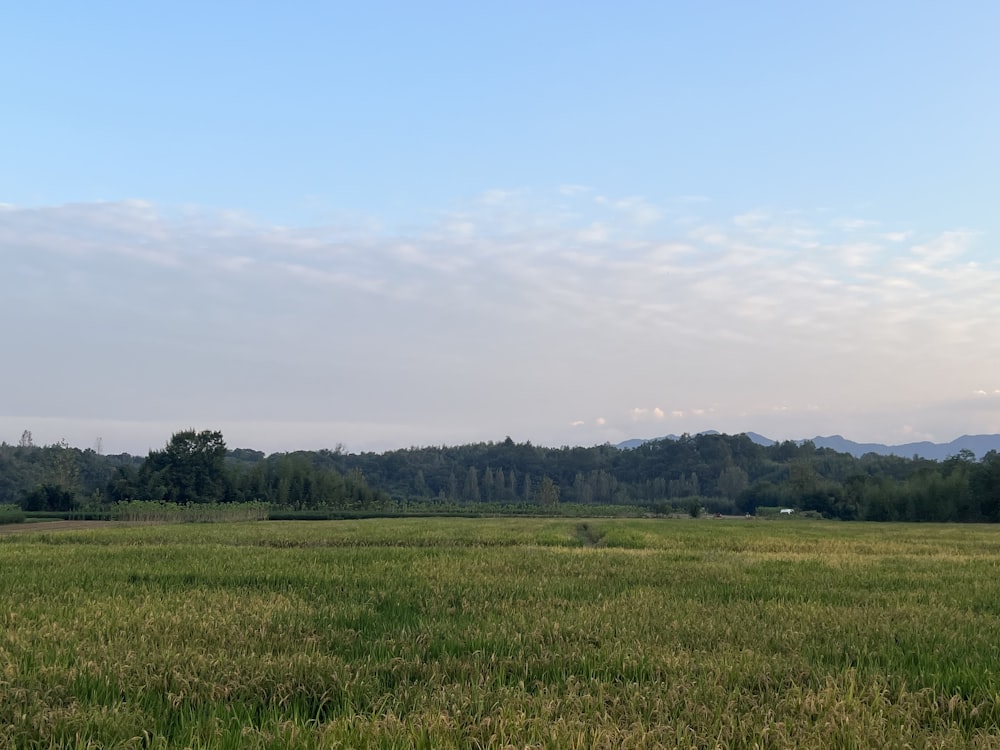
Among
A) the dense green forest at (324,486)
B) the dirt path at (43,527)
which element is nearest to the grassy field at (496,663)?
the dirt path at (43,527)

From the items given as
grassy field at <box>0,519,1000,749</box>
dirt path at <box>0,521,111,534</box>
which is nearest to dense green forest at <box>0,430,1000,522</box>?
dirt path at <box>0,521,111,534</box>

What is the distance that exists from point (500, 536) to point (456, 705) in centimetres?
2792

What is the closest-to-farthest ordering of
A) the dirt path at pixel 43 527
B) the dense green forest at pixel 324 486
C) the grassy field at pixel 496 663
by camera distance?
1. the grassy field at pixel 496 663
2. the dirt path at pixel 43 527
3. the dense green forest at pixel 324 486

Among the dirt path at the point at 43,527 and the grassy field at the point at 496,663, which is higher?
the grassy field at the point at 496,663

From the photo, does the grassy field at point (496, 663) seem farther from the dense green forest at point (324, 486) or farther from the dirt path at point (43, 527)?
the dense green forest at point (324, 486)

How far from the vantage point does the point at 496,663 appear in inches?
251

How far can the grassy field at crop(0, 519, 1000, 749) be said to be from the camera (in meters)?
4.43

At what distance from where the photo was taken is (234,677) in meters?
5.73

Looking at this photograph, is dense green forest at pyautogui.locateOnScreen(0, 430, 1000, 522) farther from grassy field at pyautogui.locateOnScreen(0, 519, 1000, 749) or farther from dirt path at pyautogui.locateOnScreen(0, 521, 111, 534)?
grassy field at pyautogui.locateOnScreen(0, 519, 1000, 749)

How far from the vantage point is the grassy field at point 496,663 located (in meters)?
4.43

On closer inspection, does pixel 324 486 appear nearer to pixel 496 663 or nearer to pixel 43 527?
pixel 43 527

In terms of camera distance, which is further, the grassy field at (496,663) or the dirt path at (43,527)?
the dirt path at (43,527)

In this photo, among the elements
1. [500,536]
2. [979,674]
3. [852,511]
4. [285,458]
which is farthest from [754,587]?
[285,458]

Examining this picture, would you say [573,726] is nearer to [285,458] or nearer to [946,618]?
[946,618]
